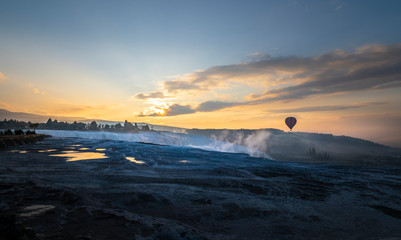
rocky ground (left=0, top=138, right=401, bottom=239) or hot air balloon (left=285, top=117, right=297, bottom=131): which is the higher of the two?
hot air balloon (left=285, top=117, right=297, bottom=131)

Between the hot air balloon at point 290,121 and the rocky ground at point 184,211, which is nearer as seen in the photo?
the rocky ground at point 184,211

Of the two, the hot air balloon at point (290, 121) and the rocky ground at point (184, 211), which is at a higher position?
the hot air balloon at point (290, 121)

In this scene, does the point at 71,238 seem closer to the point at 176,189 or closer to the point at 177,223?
the point at 177,223

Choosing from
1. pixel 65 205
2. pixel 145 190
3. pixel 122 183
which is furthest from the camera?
pixel 122 183

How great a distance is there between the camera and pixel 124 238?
11.0ft

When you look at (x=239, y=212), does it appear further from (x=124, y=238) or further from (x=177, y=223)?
A: (x=124, y=238)

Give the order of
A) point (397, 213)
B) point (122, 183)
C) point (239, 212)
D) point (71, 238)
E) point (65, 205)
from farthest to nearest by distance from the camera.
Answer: point (122, 183)
point (397, 213)
point (239, 212)
point (65, 205)
point (71, 238)

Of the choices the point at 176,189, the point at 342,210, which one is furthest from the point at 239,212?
the point at 342,210

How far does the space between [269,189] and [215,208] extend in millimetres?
3565

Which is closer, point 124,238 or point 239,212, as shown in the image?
point 124,238

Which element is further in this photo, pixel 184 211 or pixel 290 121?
pixel 290 121

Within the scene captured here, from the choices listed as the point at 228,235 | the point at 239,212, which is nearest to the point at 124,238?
the point at 228,235

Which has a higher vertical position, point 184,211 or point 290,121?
point 290,121

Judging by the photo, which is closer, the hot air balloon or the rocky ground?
the rocky ground
